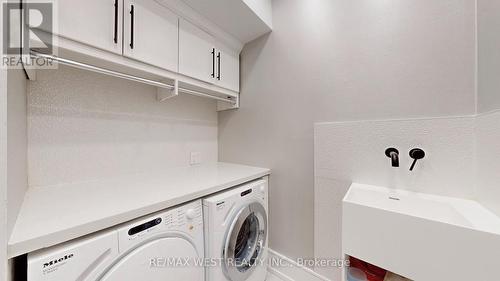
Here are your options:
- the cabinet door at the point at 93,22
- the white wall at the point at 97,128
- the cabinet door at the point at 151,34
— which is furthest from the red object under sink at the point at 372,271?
the cabinet door at the point at 93,22

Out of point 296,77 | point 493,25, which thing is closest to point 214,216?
point 296,77

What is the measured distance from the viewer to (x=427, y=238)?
72 cm

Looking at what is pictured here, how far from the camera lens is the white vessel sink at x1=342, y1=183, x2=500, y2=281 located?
64 centimetres

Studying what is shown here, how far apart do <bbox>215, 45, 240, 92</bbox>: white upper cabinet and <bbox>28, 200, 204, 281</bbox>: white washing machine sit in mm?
1162

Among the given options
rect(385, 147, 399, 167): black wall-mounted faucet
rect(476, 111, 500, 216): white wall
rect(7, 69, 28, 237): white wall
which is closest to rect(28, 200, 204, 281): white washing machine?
rect(7, 69, 28, 237): white wall

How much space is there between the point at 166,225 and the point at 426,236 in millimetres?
1119

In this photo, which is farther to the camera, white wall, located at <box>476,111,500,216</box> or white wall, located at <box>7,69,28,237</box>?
white wall, located at <box>476,111,500,216</box>

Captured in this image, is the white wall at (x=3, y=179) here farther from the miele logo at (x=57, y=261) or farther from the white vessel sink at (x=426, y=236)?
the white vessel sink at (x=426, y=236)

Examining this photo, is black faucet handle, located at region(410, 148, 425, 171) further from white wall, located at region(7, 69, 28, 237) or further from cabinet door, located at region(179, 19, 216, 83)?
white wall, located at region(7, 69, 28, 237)

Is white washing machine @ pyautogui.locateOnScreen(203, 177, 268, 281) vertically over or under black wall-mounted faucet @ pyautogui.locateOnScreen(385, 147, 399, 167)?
under

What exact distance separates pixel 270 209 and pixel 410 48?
5.13ft

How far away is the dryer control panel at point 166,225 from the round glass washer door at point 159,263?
0.03 metres

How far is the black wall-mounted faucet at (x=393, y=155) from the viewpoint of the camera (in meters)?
1.01

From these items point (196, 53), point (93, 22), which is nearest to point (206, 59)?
point (196, 53)
